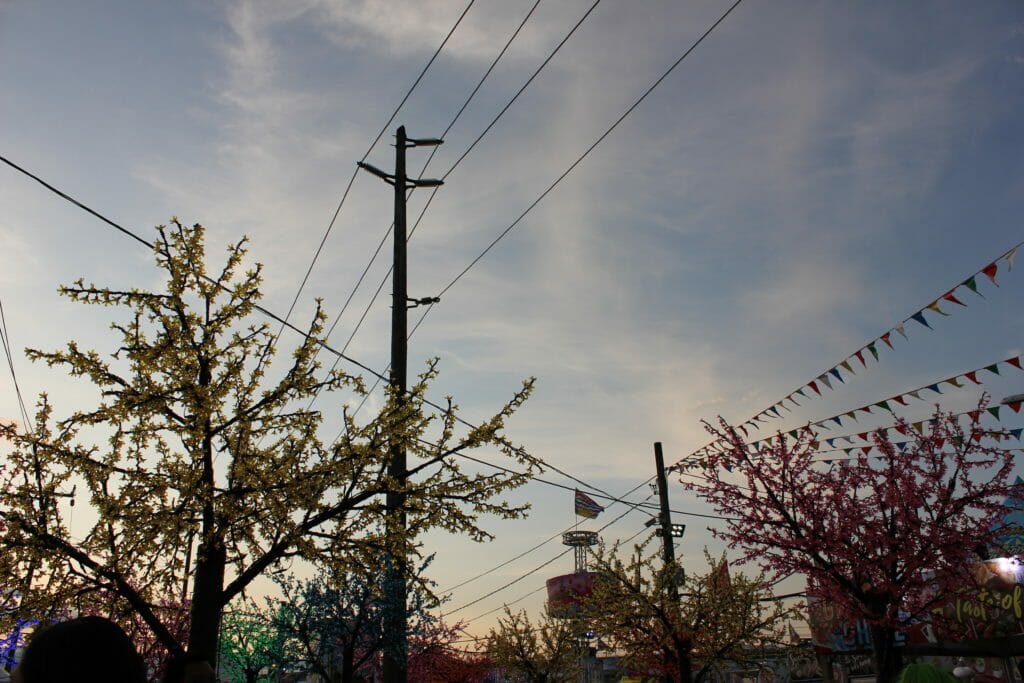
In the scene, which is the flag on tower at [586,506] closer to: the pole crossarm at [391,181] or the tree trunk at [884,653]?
the tree trunk at [884,653]

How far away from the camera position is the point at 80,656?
190 cm

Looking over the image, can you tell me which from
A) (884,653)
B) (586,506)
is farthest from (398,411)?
(586,506)

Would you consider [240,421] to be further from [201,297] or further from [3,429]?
[3,429]

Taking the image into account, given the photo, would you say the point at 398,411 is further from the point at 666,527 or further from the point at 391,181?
the point at 666,527

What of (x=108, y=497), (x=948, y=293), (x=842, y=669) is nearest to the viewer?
(x=108, y=497)

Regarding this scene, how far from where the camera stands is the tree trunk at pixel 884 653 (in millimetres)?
15859

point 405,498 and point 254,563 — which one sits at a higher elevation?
point 405,498

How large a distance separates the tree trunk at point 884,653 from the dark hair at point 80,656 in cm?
1768

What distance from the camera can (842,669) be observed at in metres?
33.9

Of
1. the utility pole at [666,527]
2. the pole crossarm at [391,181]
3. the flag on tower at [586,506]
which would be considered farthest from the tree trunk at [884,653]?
the flag on tower at [586,506]

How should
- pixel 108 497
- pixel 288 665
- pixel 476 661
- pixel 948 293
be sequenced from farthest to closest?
pixel 476 661 < pixel 288 665 < pixel 948 293 < pixel 108 497

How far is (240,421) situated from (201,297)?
1.72 meters

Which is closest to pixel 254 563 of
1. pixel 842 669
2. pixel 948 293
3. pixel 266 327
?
pixel 266 327

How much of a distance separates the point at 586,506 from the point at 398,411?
37250mm
